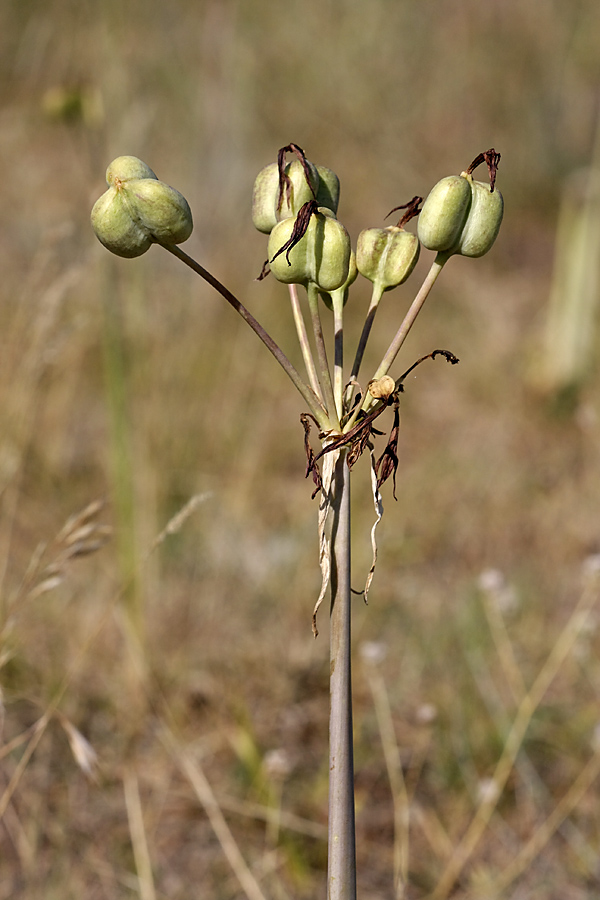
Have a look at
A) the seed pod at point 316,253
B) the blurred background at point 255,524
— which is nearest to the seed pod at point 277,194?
the seed pod at point 316,253

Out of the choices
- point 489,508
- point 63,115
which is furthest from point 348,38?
point 63,115

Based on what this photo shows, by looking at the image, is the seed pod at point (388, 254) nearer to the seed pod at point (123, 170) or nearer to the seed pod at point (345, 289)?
the seed pod at point (345, 289)

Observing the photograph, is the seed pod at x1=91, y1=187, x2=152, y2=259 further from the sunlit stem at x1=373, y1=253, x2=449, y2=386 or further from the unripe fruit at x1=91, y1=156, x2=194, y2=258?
the sunlit stem at x1=373, y1=253, x2=449, y2=386

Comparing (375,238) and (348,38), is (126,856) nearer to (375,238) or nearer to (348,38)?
(375,238)

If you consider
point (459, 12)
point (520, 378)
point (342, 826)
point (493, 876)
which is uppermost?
point (459, 12)

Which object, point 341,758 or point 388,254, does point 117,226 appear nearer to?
point 388,254
